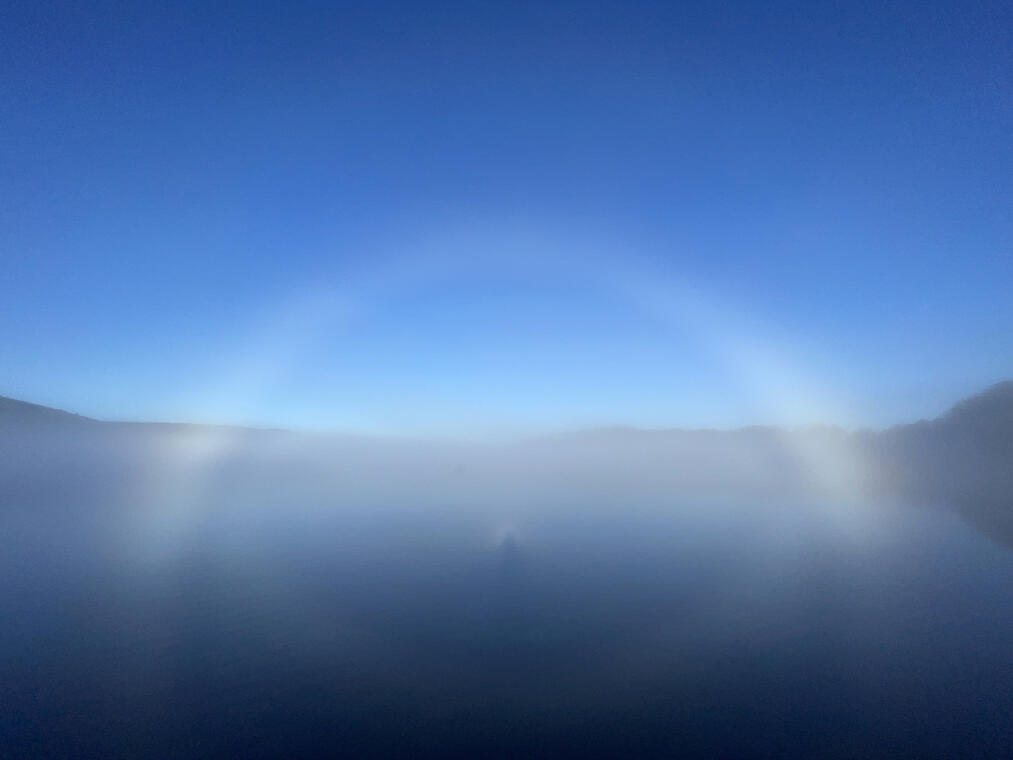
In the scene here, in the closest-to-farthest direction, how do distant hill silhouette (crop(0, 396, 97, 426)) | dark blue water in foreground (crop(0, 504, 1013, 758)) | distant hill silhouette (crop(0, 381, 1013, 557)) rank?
1. dark blue water in foreground (crop(0, 504, 1013, 758))
2. distant hill silhouette (crop(0, 381, 1013, 557))
3. distant hill silhouette (crop(0, 396, 97, 426))

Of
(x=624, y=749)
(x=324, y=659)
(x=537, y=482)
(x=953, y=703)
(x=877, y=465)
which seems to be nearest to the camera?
(x=624, y=749)

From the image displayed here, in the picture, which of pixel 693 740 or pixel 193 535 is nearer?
pixel 693 740

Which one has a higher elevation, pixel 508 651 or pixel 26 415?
pixel 26 415

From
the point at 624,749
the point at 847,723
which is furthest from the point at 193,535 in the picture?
the point at 847,723

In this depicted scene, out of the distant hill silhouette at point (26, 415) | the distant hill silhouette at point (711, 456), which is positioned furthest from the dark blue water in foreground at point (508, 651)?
the distant hill silhouette at point (26, 415)

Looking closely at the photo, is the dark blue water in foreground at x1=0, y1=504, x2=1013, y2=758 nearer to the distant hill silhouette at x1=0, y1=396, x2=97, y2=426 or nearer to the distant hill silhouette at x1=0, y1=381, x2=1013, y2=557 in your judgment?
the distant hill silhouette at x1=0, y1=381, x2=1013, y2=557

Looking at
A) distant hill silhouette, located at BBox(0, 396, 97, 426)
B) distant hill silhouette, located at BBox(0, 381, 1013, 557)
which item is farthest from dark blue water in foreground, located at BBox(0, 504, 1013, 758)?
distant hill silhouette, located at BBox(0, 396, 97, 426)

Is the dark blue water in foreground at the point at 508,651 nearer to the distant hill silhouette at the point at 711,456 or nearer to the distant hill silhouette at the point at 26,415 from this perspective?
the distant hill silhouette at the point at 711,456

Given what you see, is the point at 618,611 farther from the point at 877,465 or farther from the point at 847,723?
the point at 877,465

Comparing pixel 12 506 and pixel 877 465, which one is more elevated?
pixel 877 465
